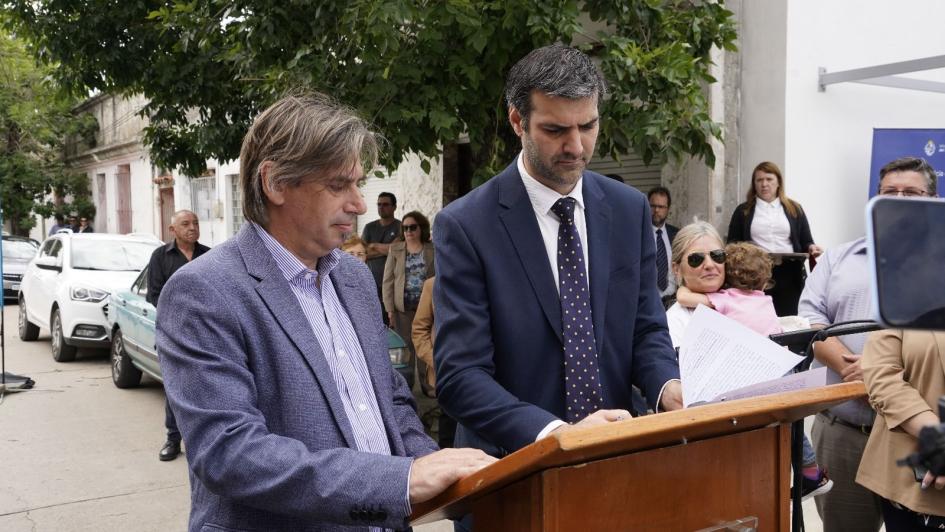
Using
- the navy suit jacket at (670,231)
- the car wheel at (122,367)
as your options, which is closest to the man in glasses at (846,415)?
the navy suit jacket at (670,231)

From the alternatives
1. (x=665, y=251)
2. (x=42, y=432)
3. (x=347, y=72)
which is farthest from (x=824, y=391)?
(x=42, y=432)

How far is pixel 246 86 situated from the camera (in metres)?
7.43

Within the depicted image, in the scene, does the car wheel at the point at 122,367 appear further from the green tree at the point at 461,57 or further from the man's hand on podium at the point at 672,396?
the man's hand on podium at the point at 672,396

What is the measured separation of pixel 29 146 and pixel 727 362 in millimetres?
32385

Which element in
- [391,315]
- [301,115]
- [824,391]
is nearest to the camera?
[824,391]

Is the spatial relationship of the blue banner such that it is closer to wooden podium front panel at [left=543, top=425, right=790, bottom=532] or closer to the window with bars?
wooden podium front panel at [left=543, top=425, right=790, bottom=532]

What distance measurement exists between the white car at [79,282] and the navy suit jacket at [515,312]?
9597 mm

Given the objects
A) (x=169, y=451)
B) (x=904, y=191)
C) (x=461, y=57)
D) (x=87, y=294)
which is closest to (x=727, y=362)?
(x=904, y=191)

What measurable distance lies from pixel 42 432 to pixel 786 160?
23.7 feet

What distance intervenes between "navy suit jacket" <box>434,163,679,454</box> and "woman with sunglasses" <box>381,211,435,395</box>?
556 cm

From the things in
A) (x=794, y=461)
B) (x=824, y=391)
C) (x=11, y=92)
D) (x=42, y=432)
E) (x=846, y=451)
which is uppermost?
(x=11, y=92)

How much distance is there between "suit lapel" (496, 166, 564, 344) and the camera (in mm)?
2307

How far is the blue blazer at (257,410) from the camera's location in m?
1.67

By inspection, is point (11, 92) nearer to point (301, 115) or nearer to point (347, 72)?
point (347, 72)
